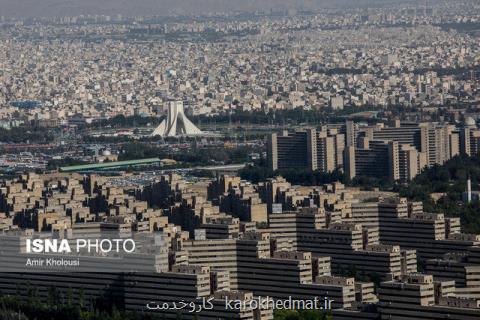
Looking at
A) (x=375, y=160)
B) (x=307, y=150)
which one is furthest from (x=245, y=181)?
(x=307, y=150)

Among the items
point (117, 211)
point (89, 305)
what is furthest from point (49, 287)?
point (117, 211)

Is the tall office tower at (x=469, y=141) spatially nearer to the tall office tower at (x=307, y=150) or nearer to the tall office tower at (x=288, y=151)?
the tall office tower at (x=307, y=150)

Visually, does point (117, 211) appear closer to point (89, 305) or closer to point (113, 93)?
point (89, 305)

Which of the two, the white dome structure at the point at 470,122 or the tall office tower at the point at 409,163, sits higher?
the white dome structure at the point at 470,122

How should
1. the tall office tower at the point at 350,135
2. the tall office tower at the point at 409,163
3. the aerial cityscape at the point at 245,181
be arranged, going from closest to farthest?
the aerial cityscape at the point at 245,181
the tall office tower at the point at 409,163
the tall office tower at the point at 350,135

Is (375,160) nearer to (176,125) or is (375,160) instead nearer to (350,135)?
(350,135)

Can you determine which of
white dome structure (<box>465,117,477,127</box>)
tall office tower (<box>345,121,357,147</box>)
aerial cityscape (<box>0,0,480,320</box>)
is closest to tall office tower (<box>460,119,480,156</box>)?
aerial cityscape (<box>0,0,480,320</box>)

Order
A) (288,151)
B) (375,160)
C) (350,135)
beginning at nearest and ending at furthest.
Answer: (375,160) < (288,151) < (350,135)

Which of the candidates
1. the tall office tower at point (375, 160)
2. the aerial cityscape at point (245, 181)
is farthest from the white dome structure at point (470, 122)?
the tall office tower at point (375, 160)
